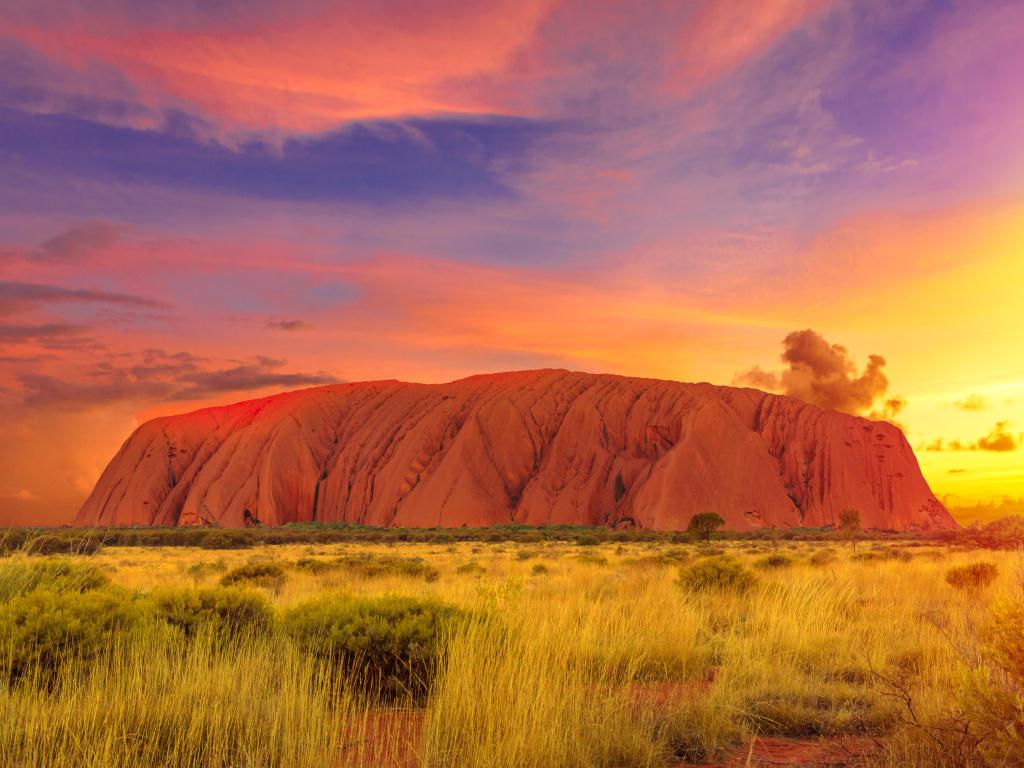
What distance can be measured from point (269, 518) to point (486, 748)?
272 ft

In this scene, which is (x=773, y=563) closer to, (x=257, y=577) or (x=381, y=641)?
(x=257, y=577)

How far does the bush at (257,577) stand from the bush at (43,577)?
7.57 meters

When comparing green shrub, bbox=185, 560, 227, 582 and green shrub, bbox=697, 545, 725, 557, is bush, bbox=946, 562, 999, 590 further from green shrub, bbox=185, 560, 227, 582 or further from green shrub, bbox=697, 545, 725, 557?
green shrub, bbox=185, 560, 227, 582

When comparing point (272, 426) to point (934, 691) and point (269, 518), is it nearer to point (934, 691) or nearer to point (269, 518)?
point (269, 518)

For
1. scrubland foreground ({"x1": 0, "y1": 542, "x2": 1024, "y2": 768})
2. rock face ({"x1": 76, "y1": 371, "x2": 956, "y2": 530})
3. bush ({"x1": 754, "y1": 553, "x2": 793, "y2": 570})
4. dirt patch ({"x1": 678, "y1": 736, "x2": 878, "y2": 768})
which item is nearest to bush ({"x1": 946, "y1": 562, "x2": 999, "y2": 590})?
scrubland foreground ({"x1": 0, "y1": 542, "x2": 1024, "y2": 768})

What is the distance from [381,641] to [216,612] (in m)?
2.01

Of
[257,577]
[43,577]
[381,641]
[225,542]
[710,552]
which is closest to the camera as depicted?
[381,641]

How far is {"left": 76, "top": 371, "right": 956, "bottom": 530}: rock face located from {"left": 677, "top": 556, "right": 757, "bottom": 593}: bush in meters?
52.3

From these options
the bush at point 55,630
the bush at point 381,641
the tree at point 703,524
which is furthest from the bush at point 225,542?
the bush at point 381,641

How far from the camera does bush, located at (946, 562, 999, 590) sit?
1448cm

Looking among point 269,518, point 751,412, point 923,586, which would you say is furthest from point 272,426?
point 923,586

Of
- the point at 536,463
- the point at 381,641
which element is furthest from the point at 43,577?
the point at 536,463

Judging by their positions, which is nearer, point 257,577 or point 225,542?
point 257,577

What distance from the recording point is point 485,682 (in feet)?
16.8
